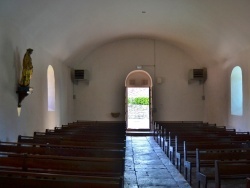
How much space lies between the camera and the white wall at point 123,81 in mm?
14727

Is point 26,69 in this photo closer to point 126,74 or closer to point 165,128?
point 165,128

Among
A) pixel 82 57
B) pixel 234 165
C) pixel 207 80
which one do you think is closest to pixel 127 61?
pixel 82 57


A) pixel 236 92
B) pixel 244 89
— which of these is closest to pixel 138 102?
pixel 236 92

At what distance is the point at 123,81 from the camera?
580 inches

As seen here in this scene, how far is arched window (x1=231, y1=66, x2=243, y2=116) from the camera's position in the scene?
424 inches

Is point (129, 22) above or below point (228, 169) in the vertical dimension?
above

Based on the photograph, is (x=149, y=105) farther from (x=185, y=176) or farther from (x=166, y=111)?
(x=185, y=176)

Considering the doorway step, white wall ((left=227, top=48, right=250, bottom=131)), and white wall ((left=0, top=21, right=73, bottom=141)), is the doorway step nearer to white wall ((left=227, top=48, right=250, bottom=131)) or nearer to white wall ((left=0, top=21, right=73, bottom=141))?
→ white wall ((left=0, top=21, right=73, bottom=141))

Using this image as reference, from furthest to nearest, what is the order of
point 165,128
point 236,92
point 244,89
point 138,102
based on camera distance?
1. point 138,102
2. point 236,92
3. point 244,89
4. point 165,128

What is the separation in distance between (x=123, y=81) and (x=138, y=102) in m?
1.17

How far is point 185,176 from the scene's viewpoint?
19.1 ft

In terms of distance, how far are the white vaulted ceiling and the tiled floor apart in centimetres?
382

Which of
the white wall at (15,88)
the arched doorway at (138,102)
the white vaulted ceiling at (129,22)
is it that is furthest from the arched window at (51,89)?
the arched doorway at (138,102)

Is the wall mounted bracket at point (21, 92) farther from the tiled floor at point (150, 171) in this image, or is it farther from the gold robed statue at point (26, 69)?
the tiled floor at point (150, 171)
